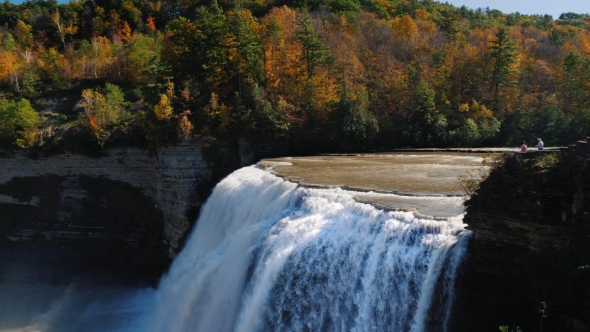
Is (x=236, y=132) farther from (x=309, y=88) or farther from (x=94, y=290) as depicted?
(x=94, y=290)

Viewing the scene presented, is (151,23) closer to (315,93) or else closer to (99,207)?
(99,207)

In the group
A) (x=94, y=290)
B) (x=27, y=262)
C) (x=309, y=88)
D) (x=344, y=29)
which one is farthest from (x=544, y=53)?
(x=27, y=262)

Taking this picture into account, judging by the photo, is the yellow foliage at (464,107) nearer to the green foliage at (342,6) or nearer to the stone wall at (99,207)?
the stone wall at (99,207)

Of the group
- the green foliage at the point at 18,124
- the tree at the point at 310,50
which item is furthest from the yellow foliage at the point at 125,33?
the tree at the point at 310,50

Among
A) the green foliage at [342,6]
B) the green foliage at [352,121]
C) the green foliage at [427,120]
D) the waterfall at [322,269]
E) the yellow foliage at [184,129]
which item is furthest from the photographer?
the green foliage at [342,6]

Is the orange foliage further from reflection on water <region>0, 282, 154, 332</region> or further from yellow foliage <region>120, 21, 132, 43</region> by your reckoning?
reflection on water <region>0, 282, 154, 332</region>

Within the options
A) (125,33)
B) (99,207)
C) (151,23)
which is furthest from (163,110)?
(151,23)

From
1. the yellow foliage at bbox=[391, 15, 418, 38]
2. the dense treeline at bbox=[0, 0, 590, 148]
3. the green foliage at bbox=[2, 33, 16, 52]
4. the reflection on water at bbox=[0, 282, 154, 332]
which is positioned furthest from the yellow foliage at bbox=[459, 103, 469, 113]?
the green foliage at bbox=[2, 33, 16, 52]
